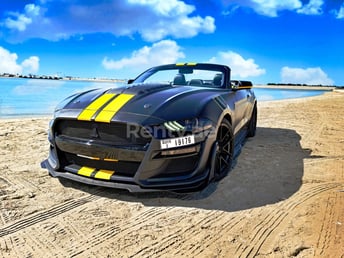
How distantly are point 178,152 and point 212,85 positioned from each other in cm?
166

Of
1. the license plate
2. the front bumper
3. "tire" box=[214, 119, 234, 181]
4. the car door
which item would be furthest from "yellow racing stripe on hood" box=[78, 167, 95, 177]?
the car door

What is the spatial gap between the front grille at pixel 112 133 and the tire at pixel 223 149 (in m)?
0.84

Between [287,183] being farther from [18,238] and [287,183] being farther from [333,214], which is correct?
[18,238]

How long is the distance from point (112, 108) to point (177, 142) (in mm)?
676

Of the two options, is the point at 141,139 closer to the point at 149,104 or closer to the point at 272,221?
the point at 149,104

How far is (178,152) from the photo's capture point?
237 centimetres

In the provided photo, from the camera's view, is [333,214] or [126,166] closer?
[333,214]

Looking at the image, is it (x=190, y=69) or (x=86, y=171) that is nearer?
(x=86, y=171)

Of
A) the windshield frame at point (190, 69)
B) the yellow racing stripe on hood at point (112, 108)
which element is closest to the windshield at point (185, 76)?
the windshield frame at point (190, 69)

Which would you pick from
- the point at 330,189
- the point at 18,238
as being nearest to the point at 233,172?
the point at 330,189

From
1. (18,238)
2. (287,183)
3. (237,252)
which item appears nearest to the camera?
(237,252)

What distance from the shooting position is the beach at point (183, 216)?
5.93ft

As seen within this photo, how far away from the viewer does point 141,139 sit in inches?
92.4

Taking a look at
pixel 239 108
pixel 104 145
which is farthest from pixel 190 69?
pixel 104 145
